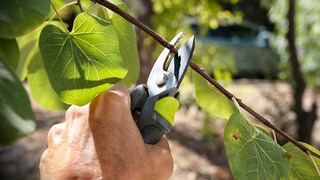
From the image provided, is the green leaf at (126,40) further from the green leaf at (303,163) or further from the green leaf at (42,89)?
the green leaf at (303,163)

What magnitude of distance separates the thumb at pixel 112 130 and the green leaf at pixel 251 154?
0.29 feet

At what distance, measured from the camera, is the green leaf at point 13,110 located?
358 millimetres

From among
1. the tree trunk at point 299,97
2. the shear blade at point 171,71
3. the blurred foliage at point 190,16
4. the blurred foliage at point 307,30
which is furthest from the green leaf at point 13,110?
the blurred foliage at point 307,30

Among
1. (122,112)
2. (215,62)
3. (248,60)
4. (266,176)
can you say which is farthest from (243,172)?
(248,60)

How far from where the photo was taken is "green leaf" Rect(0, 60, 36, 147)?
1.17ft

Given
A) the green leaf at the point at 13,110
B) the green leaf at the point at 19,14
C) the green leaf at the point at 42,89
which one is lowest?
the green leaf at the point at 42,89

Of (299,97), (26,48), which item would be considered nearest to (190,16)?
(299,97)

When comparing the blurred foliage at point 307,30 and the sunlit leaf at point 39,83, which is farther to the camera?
the blurred foliage at point 307,30

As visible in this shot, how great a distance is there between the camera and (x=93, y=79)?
40cm

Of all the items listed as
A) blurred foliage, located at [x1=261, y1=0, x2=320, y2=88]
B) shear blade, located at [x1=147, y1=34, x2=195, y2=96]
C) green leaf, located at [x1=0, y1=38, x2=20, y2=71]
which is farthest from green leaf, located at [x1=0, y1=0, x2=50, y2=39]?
blurred foliage, located at [x1=261, y1=0, x2=320, y2=88]

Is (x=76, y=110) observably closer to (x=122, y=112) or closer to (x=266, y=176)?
(x=122, y=112)

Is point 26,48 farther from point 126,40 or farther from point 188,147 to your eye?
point 188,147

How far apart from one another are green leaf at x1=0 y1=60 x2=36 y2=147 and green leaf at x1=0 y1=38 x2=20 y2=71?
2.2 inches

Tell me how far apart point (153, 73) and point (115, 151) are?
0.13 metres
